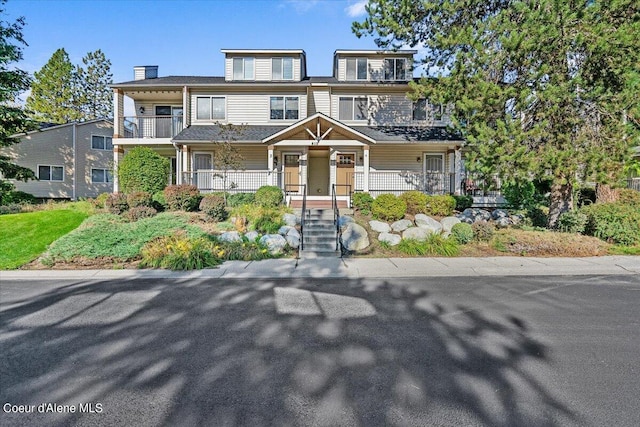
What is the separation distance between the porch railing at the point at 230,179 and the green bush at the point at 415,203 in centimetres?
608

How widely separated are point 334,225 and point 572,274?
6.72m

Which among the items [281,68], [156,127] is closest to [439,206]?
[281,68]

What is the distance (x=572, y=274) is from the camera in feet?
25.0

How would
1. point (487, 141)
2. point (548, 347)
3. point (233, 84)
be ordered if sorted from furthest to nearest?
point (233, 84), point (487, 141), point (548, 347)

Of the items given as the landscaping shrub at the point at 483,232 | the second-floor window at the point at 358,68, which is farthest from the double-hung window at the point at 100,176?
the landscaping shrub at the point at 483,232

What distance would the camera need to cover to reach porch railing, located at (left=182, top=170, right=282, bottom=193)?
53.3 feet

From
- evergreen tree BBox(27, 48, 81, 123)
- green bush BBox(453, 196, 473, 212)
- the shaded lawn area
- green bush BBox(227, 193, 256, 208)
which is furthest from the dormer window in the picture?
evergreen tree BBox(27, 48, 81, 123)

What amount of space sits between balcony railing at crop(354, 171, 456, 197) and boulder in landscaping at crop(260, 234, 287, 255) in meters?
7.30

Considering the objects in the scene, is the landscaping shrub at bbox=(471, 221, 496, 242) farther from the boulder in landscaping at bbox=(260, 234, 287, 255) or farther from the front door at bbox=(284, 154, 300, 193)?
the front door at bbox=(284, 154, 300, 193)

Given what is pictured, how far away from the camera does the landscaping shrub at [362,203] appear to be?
13.6 metres

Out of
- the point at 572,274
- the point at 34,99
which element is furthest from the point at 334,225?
Answer: the point at 34,99

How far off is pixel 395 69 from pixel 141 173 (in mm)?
14514

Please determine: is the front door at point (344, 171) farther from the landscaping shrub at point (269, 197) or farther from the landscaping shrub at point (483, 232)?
the landscaping shrub at point (483, 232)

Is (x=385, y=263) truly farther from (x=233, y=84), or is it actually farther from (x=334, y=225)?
(x=233, y=84)
